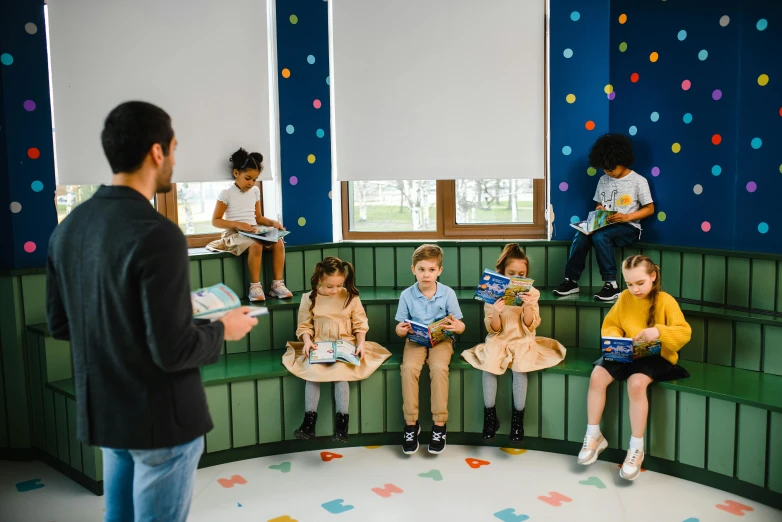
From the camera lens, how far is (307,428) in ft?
12.3

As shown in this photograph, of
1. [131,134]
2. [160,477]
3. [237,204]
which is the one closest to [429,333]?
[237,204]

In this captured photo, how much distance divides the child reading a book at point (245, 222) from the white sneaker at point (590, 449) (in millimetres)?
1909

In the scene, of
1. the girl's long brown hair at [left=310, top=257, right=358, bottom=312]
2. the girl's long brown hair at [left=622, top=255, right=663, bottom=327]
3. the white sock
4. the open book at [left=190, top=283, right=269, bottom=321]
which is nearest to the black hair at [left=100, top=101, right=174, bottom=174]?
the open book at [left=190, top=283, right=269, bottom=321]

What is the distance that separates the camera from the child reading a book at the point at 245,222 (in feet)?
14.7

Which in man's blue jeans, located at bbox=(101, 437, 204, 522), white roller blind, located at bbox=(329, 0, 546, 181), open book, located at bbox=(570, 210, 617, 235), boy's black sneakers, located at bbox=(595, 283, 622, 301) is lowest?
man's blue jeans, located at bbox=(101, 437, 204, 522)

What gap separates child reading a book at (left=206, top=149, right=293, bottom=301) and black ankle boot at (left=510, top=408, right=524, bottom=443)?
153cm

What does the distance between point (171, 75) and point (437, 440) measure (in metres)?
2.62

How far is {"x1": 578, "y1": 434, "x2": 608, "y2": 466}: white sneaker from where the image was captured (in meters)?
3.52

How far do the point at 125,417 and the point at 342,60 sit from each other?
353 centimetres

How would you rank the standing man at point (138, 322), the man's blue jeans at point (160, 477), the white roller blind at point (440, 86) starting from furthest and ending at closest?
the white roller blind at point (440, 86) → the man's blue jeans at point (160, 477) → the standing man at point (138, 322)

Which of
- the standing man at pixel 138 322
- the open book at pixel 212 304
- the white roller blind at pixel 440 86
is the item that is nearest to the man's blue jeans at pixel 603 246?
the white roller blind at pixel 440 86

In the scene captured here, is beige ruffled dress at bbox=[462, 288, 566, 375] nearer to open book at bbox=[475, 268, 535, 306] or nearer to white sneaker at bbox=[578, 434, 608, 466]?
open book at bbox=[475, 268, 535, 306]

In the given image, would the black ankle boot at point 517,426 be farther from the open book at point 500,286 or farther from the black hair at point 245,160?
the black hair at point 245,160

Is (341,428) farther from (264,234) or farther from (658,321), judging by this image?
(658,321)
